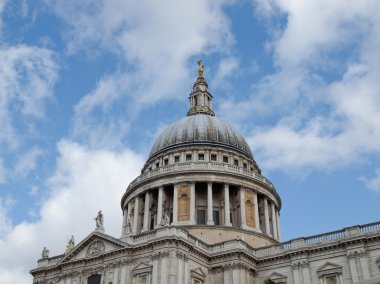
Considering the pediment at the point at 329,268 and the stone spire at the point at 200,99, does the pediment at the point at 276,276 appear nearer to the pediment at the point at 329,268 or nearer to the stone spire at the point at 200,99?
the pediment at the point at 329,268

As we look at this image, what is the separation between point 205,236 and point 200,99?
26.2 metres

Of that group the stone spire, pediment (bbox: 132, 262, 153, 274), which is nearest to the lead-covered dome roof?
the stone spire

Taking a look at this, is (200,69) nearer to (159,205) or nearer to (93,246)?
(159,205)

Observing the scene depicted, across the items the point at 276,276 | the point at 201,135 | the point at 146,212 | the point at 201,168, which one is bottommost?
the point at 276,276

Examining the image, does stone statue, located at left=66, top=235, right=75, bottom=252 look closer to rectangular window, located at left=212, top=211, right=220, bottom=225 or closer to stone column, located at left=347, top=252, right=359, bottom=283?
rectangular window, located at left=212, top=211, right=220, bottom=225

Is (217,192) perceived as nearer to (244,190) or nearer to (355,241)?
(244,190)

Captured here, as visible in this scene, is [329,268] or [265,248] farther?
[265,248]

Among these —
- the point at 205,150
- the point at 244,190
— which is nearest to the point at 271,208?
the point at 244,190

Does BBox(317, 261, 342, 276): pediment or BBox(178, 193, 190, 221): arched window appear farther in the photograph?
BBox(178, 193, 190, 221): arched window

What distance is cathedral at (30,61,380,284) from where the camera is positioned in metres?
44.1

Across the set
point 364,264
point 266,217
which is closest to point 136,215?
point 266,217

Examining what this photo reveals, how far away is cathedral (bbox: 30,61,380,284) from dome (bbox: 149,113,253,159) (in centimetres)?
15

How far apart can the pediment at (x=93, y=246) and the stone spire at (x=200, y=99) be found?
29714 millimetres

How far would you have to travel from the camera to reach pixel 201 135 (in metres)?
67.2
